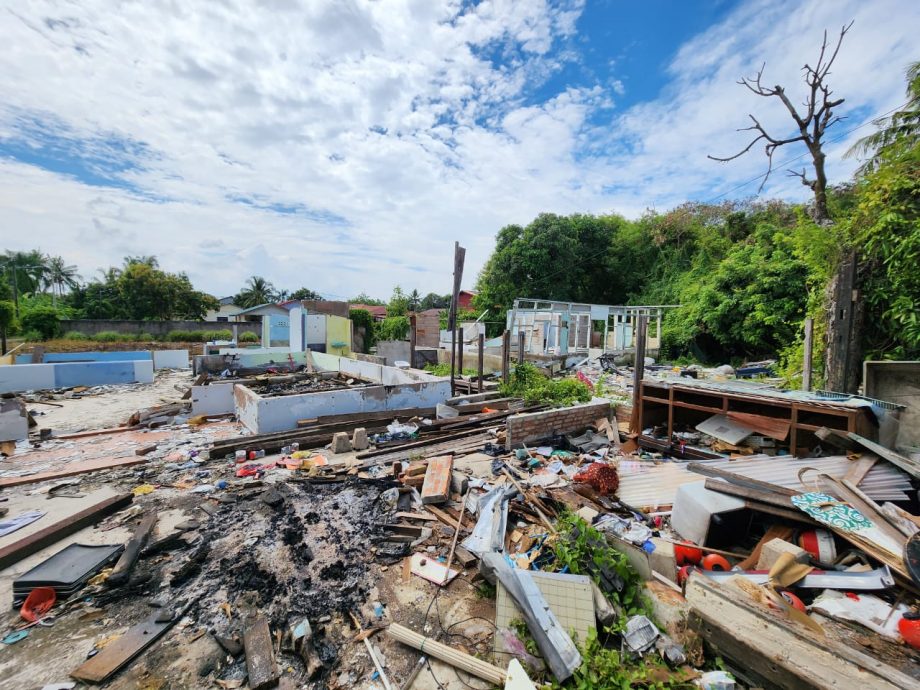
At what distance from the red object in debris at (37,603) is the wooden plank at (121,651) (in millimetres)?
894

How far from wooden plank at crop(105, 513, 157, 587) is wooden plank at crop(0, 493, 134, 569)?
0.65m

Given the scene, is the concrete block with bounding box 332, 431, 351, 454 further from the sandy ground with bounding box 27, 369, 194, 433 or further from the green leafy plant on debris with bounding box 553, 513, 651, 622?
the sandy ground with bounding box 27, 369, 194, 433

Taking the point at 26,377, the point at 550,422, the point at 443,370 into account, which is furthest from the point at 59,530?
the point at 26,377

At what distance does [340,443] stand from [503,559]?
14.8 feet

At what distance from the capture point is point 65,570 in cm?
346

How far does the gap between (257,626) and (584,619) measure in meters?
2.38

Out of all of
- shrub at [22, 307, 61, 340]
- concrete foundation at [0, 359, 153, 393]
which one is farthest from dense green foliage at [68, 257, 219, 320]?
concrete foundation at [0, 359, 153, 393]

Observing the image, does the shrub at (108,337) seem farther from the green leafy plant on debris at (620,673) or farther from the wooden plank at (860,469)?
the wooden plank at (860,469)

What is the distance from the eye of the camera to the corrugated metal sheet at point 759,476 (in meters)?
3.70

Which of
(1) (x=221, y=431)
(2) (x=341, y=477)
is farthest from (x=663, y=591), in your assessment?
(1) (x=221, y=431)

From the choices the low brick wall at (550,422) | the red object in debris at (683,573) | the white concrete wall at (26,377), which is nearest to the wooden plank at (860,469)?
the red object in debris at (683,573)

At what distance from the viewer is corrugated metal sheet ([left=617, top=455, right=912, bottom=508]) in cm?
370

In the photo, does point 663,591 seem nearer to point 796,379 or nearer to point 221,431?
point 796,379

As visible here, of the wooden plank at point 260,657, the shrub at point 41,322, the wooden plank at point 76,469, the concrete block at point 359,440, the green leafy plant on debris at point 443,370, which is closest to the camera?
the wooden plank at point 260,657
